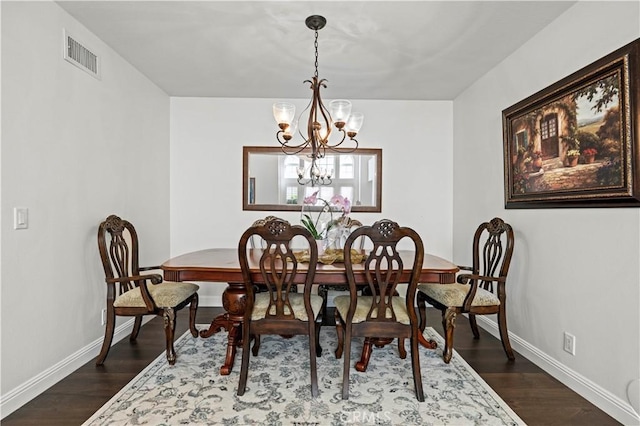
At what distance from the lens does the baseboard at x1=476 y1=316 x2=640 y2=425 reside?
5.93 ft

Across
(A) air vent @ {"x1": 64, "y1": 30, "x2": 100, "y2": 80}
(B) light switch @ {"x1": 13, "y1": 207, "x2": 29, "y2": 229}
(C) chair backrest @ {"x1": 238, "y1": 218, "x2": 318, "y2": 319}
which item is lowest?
(C) chair backrest @ {"x1": 238, "y1": 218, "x2": 318, "y2": 319}

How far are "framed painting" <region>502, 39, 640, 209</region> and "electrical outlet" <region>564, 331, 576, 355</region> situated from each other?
85 centimetres

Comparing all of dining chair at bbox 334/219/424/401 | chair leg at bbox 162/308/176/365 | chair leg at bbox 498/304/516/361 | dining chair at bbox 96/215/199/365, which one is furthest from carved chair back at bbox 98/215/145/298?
chair leg at bbox 498/304/516/361

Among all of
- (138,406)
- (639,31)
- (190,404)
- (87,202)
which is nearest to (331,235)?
(190,404)

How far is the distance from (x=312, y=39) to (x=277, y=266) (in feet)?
5.75

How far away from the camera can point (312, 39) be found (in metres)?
2.64

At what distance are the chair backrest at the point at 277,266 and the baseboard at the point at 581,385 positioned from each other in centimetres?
170

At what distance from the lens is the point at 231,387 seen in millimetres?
2139

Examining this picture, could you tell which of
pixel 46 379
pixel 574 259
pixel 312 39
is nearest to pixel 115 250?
pixel 46 379

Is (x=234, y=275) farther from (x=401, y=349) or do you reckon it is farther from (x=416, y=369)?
(x=401, y=349)

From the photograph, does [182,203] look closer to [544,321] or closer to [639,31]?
[544,321]

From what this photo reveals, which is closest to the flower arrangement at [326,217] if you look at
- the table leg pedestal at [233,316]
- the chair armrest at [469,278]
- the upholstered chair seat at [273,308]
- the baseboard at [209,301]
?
the upholstered chair seat at [273,308]

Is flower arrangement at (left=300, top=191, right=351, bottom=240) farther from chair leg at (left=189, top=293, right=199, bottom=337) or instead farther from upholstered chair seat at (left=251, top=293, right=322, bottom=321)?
chair leg at (left=189, top=293, right=199, bottom=337)

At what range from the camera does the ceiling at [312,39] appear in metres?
2.25
